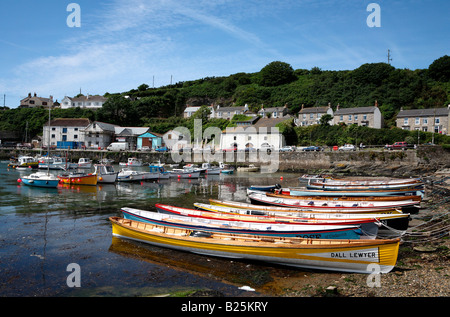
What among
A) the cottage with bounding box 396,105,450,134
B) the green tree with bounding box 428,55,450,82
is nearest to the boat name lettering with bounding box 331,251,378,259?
the cottage with bounding box 396,105,450,134

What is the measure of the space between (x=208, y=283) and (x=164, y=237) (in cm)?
356

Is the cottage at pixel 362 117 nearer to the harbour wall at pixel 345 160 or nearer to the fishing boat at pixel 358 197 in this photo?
the harbour wall at pixel 345 160

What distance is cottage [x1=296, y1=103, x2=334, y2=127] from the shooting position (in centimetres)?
7488

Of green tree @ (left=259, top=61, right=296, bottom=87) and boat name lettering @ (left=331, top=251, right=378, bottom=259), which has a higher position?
green tree @ (left=259, top=61, right=296, bottom=87)

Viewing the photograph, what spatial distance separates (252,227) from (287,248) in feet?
9.52

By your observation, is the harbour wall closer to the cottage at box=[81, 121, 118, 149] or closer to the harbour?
the cottage at box=[81, 121, 118, 149]

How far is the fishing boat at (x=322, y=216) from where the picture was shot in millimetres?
14664

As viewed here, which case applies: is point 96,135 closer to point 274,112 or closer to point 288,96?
point 274,112

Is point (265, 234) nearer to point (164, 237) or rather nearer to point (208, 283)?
point (208, 283)

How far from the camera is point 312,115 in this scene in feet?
249

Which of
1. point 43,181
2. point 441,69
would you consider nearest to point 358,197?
point 43,181

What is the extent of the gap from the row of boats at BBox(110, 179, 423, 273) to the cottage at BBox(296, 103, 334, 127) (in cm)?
5914

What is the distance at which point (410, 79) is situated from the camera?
83.1 metres
